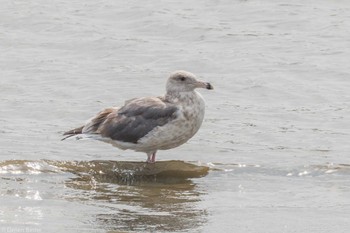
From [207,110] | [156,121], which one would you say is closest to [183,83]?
[156,121]

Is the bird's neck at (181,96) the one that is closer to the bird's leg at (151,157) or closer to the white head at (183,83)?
the white head at (183,83)

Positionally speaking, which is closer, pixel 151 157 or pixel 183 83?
pixel 183 83

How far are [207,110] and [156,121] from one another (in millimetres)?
2664

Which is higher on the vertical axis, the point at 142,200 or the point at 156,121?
the point at 156,121

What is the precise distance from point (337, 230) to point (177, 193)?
2081 mm

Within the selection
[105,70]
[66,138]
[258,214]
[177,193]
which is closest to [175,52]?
[105,70]

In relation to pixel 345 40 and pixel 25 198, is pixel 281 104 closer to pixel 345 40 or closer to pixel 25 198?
pixel 345 40

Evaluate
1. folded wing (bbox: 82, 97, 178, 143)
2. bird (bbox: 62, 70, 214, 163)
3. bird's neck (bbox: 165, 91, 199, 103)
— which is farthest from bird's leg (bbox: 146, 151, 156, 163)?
bird's neck (bbox: 165, 91, 199, 103)

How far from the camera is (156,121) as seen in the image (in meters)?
10.8

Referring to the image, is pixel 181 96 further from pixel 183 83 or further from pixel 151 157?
pixel 151 157

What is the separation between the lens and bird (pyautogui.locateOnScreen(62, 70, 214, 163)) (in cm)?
1081

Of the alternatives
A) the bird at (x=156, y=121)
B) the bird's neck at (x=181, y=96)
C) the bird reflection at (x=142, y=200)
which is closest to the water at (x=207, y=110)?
the bird reflection at (x=142, y=200)

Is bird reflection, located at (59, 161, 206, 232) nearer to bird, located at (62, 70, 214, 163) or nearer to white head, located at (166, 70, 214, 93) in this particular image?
bird, located at (62, 70, 214, 163)

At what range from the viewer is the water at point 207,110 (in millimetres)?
8984
